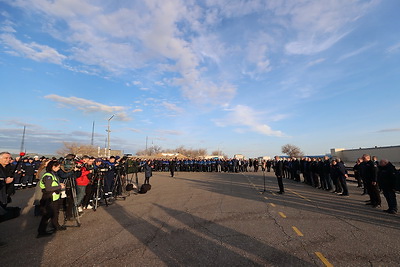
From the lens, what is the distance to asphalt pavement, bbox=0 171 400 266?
13.4 feet

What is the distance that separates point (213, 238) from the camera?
5.14 m

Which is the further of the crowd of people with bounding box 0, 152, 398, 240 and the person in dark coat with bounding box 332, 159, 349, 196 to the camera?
the person in dark coat with bounding box 332, 159, 349, 196

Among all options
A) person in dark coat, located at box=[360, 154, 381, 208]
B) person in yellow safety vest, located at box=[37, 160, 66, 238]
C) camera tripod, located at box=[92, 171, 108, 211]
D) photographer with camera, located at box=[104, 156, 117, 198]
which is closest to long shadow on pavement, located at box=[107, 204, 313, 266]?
person in yellow safety vest, located at box=[37, 160, 66, 238]

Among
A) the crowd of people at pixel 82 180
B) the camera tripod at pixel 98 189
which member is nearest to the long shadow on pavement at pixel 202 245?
the crowd of people at pixel 82 180

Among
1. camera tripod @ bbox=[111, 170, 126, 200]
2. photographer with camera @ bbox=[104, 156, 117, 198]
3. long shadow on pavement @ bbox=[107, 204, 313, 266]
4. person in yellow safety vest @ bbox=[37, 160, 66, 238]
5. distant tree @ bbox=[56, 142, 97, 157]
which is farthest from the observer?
distant tree @ bbox=[56, 142, 97, 157]

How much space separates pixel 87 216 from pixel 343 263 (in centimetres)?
747

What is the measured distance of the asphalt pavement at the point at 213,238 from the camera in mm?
4094

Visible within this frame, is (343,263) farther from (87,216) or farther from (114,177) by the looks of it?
(114,177)

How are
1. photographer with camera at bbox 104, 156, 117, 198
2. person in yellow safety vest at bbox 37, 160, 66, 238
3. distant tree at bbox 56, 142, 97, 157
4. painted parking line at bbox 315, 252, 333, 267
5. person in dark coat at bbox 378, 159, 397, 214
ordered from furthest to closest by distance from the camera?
distant tree at bbox 56, 142, 97, 157
photographer with camera at bbox 104, 156, 117, 198
person in dark coat at bbox 378, 159, 397, 214
person in yellow safety vest at bbox 37, 160, 66, 238
painted parking line at bbox 315, 252, 333, 267

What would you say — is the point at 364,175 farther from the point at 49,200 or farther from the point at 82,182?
the point at 49,200

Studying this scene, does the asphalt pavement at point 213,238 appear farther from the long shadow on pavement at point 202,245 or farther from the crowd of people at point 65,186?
the crowd of people at point 65,186

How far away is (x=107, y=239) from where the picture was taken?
205 inches

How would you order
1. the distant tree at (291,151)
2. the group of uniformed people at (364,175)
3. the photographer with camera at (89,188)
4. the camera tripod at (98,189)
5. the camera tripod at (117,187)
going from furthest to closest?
the distant tree at (291,151) → the camera tripod at (117,187) → the camera tripod at (98,189) → the photographer with camera at (89,188) → the group of uniformed people at (364,175)

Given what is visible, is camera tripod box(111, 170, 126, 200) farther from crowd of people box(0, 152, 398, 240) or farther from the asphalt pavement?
the asphalt pavement
